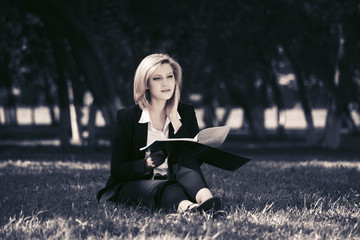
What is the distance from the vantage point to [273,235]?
10.7 feet

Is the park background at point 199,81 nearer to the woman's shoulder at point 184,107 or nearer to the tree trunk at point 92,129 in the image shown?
the tree trunk at point 92,129

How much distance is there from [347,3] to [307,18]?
179cm

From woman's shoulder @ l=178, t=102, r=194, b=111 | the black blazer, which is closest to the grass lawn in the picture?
the black blazer

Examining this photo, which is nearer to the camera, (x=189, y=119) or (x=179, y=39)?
(x=189, y=119)

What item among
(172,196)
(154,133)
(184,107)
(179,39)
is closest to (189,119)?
(184,107)

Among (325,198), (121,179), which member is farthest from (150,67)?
(325,198)

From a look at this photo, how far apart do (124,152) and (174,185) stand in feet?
1.95

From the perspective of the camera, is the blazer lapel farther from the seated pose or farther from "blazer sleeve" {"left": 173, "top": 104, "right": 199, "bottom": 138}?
"blazer sleeve" {"left": 173, "top": 104, "right": 199, "bottom": 138}

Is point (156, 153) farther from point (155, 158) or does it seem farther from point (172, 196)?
point (172, 196)

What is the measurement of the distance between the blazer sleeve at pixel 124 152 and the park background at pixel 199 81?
0.36 meters

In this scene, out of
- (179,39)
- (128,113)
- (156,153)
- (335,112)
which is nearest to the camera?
(156,153)

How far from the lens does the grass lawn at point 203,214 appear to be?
3279 millimetres

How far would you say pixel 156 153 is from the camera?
3.85 metres

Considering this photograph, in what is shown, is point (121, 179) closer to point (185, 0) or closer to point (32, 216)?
point (32, 216)
